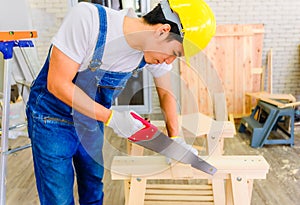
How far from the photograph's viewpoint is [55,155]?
3.59 ft

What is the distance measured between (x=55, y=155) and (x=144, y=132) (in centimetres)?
35

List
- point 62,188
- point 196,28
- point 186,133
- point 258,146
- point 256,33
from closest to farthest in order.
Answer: point 196,28
point 62,188
point 186,133
point 258,146
point 256,33

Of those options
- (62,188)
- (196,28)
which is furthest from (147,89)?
(196,28)

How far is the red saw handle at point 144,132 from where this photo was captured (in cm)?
103

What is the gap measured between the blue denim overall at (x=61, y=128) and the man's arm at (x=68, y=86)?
77mm

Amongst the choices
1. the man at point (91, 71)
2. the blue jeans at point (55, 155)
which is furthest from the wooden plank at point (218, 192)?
the blue jeans at point (55, 155)

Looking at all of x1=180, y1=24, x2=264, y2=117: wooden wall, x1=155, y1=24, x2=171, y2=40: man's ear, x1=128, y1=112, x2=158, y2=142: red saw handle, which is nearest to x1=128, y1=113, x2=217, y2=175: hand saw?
x1=128, y1=112, x2=158, y2=142: red saw handle

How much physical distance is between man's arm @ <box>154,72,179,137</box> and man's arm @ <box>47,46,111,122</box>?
38 centimetres

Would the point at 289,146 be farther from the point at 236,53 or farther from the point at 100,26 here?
the point at 100,26

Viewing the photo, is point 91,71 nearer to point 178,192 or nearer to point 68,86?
point 68,86

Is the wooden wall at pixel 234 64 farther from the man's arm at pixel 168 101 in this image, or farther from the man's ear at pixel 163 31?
the man's ear at pixel 163 31

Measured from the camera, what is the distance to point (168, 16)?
89 cm

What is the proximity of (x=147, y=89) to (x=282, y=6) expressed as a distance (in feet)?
6.07

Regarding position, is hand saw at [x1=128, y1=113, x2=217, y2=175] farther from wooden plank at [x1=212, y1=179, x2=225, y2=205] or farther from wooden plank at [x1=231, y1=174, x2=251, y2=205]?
wooden plank at [x1=212, y1=179, x2=225, y2=205]
